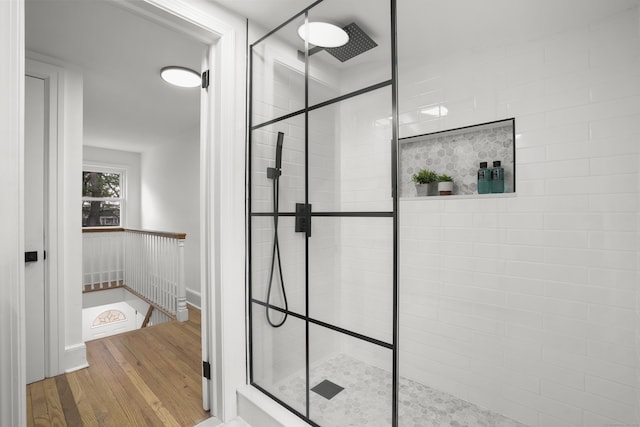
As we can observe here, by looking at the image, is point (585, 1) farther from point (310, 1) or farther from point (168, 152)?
point (168, 152)

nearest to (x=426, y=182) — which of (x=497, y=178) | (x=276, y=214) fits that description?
(x=497, y=178)

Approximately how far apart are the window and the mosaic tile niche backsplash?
581 centimetres

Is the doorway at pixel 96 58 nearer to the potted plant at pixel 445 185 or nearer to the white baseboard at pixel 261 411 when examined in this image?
the white baseboard at pixel 261 411

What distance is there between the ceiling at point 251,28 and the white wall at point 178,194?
4.80 feet

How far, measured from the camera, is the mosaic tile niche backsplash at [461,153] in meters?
1.94

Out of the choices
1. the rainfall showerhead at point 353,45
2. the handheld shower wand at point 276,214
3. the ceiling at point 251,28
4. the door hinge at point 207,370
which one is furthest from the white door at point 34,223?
the rainfall showerhead at point 353,45

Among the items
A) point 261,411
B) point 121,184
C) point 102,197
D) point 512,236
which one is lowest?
point 261,411

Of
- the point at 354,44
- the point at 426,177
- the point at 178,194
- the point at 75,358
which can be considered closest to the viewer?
the point at 354,44

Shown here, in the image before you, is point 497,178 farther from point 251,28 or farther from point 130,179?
point 130,179

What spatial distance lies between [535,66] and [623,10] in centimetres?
39

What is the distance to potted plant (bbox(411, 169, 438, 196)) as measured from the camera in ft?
7.22

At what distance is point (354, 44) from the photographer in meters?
1.36

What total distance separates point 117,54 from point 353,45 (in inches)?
83.0

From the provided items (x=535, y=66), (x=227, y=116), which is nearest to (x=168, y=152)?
(x=227, y=116)
